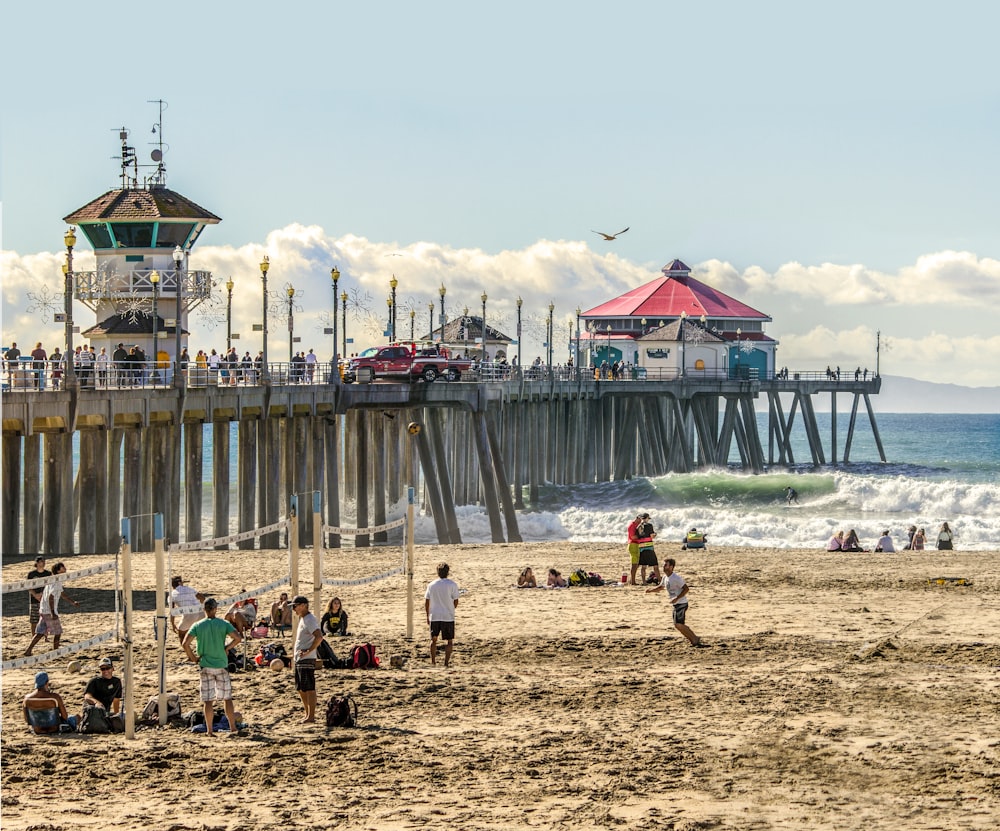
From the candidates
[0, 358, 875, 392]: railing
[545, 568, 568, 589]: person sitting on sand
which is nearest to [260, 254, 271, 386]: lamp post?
[0, 358, 875, 392]: railing

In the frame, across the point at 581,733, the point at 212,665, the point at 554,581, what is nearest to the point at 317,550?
the point at 212,665

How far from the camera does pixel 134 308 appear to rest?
3912cm

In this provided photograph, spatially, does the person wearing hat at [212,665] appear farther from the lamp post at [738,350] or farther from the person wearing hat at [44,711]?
the lamp post at [738,350]

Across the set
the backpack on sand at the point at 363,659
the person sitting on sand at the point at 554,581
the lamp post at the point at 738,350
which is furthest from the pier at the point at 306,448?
the backpack on sand at the point at 363,659

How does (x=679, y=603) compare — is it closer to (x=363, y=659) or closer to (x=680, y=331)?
(x=363, y=659)

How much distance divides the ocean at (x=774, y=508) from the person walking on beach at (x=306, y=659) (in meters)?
23.2

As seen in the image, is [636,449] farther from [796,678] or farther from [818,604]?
[796,678]

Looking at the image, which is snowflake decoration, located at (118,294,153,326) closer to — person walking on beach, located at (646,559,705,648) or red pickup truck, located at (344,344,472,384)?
red pickup truck, located at (344,344,472,384)

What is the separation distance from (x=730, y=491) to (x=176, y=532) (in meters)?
32.8

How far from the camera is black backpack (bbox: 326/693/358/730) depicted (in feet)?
47.7

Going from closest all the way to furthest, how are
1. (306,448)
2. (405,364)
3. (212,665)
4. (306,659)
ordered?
(212,665) < (306,659) < (306,448) < (405,364)

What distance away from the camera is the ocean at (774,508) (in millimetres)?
41156

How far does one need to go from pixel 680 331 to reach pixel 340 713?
5956 cm

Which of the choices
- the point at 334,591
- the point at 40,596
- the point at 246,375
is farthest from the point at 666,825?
the point at 246,375
